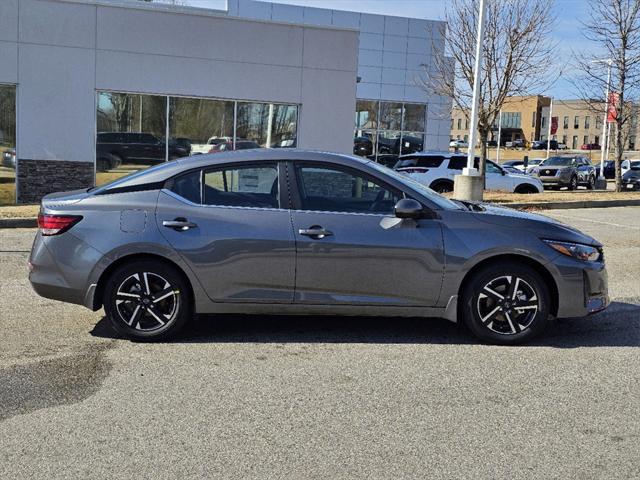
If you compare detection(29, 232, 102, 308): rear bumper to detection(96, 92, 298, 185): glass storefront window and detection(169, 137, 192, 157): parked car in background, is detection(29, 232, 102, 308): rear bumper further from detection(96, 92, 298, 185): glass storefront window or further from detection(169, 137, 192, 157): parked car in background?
detection(169, 137, 192, 157): parked car in background

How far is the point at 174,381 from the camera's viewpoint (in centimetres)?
483

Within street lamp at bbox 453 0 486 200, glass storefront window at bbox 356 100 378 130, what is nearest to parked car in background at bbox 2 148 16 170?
street lamp at bbox 453 0 486 200

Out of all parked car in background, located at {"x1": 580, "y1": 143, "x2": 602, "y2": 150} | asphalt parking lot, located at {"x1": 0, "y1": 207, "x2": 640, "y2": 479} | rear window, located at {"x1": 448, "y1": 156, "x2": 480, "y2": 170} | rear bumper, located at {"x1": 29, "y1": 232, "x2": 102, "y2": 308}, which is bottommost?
asphalt parking lot, located at {"x1": 0, "y1": 207, "x2": 640, "y2": 479}

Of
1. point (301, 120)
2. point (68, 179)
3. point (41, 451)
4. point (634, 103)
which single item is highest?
point (634, 103)

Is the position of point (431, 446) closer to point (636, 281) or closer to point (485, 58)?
point (636, 281)

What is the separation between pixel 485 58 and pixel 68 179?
1214 cm

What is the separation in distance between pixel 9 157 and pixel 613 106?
18.8m

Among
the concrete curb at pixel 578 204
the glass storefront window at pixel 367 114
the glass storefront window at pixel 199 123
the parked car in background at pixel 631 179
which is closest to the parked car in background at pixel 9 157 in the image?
the glass storefront window at pixel 199 123

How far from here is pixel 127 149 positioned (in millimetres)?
17156

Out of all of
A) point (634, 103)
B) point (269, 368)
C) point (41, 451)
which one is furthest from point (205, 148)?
point (634, 103)

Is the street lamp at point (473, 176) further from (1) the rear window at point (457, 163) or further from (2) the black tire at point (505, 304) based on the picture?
(2) the black tire at point (505, 304)

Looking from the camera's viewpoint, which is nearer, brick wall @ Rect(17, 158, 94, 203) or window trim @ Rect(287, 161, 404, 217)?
window trim @ Rect(287, 161, 404, 217)

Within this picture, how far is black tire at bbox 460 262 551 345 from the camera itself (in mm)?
5688

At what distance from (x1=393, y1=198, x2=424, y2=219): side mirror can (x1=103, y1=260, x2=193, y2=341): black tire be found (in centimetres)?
178
